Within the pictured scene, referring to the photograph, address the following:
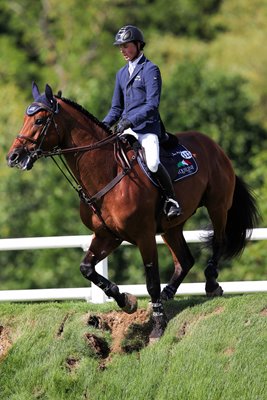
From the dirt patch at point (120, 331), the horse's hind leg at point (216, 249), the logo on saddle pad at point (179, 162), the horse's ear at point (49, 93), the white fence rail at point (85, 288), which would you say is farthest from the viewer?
the white fence rail at point (85, 288)

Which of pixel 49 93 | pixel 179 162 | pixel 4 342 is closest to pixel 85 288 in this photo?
pixel 4 342

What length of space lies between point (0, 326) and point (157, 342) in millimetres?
1924

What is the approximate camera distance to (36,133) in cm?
1023

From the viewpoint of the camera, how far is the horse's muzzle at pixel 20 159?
32.8 ft

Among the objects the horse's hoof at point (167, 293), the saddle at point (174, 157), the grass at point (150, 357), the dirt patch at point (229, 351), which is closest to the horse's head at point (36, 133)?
the saddle at point (174, 157)

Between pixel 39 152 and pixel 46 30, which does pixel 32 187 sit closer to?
pixel 39 152

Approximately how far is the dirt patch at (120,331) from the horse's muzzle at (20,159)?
1.96 metres

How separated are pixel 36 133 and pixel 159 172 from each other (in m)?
1.28

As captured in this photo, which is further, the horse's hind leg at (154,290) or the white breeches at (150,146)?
the horse's hind leg at (154,290)

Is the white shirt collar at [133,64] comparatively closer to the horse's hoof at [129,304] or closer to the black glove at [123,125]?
the black glove at [123,125]

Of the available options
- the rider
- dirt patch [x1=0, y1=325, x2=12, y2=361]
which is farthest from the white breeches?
dirt patch [x1=0, y1=325, x2=12, y2=361]

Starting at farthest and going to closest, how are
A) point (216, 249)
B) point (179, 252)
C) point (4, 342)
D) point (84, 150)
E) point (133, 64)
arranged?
1. point (216, 249)
2. point (179, 252)
3. point (4, 342)
4. point (133, 64)
5. point (84, 150)

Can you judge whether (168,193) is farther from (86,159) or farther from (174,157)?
(86,159)

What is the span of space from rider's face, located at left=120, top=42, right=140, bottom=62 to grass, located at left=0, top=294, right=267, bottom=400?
2.62 m
